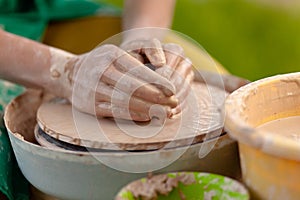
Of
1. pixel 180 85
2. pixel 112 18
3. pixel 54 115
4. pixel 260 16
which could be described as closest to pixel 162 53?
pixel 180 85

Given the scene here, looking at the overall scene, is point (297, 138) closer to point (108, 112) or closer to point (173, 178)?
point (173, 178)

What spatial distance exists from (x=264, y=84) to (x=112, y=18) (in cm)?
108

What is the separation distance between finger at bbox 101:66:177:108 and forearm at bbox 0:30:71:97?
27 centimetres

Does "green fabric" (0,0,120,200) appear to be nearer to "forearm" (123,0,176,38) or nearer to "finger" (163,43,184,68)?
"forearm" (123,0,176,38)

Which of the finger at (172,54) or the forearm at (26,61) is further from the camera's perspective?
the forearm at (26,61)

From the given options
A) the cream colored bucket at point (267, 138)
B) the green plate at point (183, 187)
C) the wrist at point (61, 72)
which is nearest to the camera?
the cream colored bucket at point (267, 138)

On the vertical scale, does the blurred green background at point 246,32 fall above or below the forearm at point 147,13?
below

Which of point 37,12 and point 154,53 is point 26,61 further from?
Result: point 37,12

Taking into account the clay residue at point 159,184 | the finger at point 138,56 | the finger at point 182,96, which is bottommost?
the clay residue at point 159,184

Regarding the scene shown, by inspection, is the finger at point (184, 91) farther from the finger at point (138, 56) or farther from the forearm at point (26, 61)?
the forearm at point (26, 61)

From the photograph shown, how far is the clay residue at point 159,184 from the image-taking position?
104 centimetres

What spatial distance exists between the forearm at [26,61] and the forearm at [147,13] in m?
0.48

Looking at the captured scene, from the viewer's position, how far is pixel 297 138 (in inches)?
41.1

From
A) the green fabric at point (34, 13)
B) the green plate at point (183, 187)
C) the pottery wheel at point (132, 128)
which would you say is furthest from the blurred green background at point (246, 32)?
the green plate at point (183, 187)
